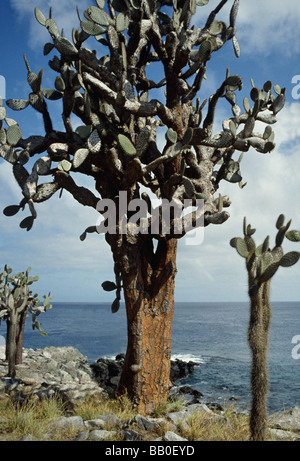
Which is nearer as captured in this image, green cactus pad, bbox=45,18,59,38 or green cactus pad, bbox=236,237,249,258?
green cactus pad, bbox=236,237,249,258

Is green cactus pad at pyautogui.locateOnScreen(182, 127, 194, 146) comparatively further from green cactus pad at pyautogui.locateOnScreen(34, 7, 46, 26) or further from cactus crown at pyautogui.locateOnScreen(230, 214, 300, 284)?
green cactus pad at pyautogui.locateOnScreen(34, 7, 46, 26)

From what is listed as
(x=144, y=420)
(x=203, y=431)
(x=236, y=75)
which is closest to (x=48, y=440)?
(x=144, y=420)

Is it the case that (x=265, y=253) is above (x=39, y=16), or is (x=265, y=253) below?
below

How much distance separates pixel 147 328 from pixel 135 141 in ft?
10.9

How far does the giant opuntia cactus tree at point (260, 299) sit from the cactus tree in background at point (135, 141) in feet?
6.14

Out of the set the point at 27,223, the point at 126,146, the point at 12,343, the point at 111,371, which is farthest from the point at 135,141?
the point at 111,371

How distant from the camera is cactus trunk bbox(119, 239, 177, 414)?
7.12 metres

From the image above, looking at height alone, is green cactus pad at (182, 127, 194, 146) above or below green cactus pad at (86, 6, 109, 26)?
below

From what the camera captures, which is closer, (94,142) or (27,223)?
(94,142)

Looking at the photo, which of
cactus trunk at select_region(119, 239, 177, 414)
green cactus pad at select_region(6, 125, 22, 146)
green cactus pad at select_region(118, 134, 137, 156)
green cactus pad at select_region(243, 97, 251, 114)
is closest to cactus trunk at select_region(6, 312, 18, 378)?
cactus trunk at select_region(119, 239, 177, 414)

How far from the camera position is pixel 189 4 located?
23.7 ft

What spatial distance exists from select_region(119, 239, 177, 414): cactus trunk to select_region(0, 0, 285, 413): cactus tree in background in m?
0.02

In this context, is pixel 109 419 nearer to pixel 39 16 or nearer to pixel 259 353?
pixel 259 353

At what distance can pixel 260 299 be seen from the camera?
5043 mm
